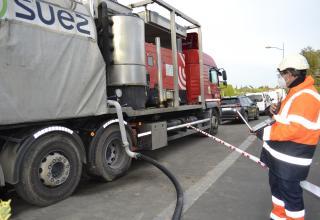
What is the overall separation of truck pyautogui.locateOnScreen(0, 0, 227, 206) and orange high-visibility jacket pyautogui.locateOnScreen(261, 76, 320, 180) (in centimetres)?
290

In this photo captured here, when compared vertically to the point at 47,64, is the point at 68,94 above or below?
Result: below

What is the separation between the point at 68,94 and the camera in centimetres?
504

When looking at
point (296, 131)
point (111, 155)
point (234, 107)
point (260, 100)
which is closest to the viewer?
point (296, 131)

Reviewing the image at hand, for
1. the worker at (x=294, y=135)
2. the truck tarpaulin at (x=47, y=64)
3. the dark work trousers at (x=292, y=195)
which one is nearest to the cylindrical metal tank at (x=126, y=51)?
the truck tarpaulin at (x=47, y=64)

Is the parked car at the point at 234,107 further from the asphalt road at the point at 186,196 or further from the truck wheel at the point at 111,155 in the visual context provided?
the truck wheel at the point at 111,155

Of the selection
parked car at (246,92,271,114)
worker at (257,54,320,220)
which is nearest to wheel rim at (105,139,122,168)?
worker at (257,54,320,220)

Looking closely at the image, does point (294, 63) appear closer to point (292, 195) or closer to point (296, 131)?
point (296, 131)

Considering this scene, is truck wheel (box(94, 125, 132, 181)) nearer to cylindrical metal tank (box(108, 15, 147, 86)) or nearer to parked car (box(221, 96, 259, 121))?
cylindrical metal tank (box(108, 15, 147, 86))

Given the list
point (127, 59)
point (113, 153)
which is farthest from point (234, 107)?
point (113, 153)

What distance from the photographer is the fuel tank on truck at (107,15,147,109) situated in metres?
6.12

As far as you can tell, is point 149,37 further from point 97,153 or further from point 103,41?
point 97,153

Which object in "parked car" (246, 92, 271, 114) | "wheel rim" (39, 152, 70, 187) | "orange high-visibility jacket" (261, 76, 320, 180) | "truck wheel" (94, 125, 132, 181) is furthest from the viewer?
"parked car" (246, 92, 271, 114)

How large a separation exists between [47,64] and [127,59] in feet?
5.79

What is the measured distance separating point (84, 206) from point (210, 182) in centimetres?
212
